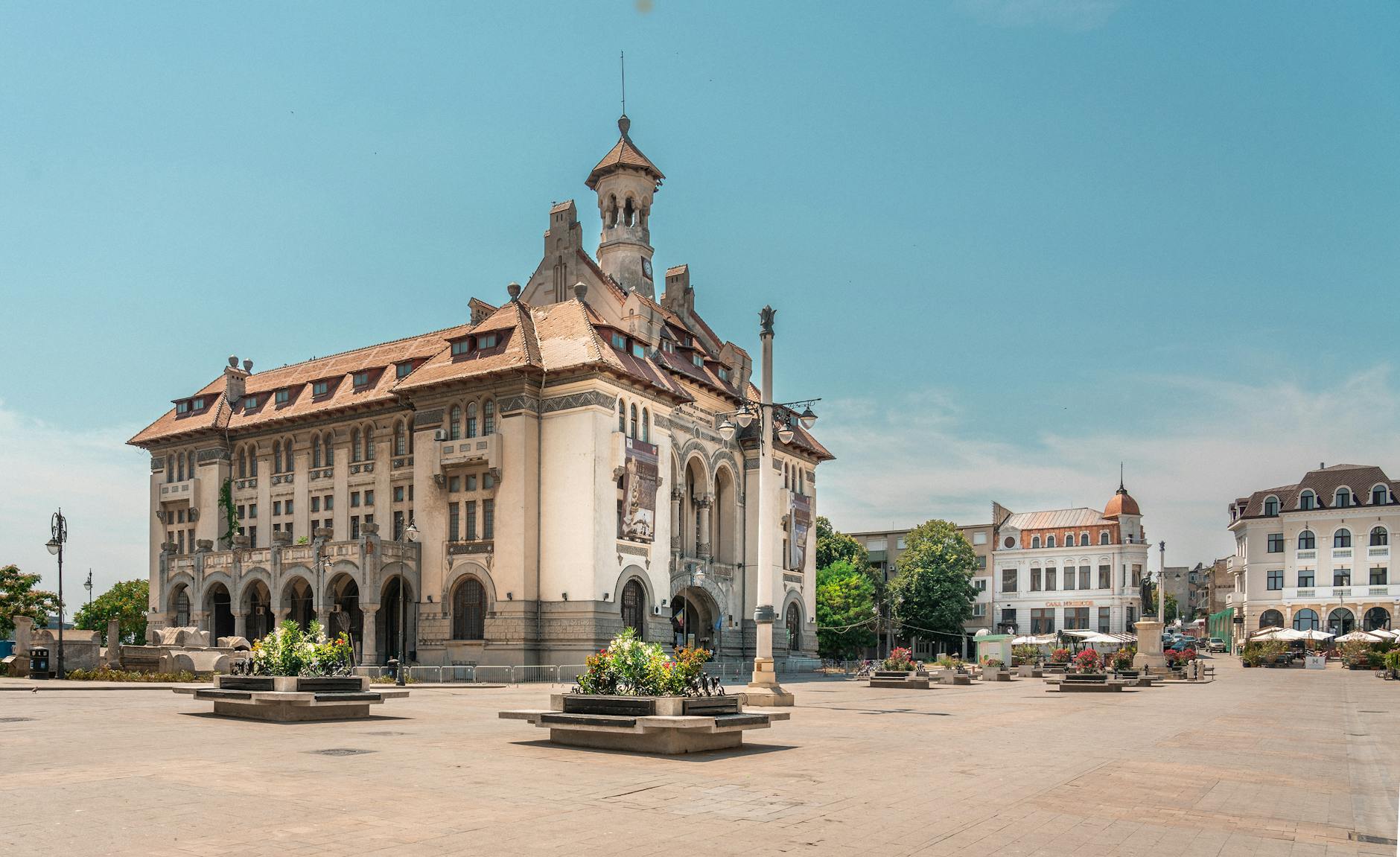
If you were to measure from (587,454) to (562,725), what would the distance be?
3510cm

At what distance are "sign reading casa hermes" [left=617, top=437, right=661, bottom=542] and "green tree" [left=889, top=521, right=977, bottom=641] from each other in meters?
40.9

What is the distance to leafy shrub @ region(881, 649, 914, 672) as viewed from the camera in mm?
43500

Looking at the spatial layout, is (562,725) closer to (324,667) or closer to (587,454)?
(324,667)

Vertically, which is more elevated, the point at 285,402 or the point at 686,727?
the point at 285,402

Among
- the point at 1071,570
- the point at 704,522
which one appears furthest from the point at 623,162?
the point at 1071,570

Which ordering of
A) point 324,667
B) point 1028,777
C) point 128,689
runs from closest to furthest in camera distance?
point 1028,777, point 324,667, point 128,689

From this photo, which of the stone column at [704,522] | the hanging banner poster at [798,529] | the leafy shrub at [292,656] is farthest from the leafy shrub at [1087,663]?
the leafy shrub at [292,656]

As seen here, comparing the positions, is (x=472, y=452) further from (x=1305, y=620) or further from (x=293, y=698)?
(x=1305, y=620)

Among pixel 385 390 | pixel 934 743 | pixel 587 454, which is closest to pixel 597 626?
pixel 587 454

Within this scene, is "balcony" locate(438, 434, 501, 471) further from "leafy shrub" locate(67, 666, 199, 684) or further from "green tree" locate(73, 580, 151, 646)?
"green tree" locate(73, 580, 151, 646)

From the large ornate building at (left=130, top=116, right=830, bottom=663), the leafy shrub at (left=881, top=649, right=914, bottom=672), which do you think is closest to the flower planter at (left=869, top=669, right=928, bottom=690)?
the leafy shrub at (left=881, top=649, right=914, bottom=672)

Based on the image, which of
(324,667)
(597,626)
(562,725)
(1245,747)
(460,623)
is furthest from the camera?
(460,623)

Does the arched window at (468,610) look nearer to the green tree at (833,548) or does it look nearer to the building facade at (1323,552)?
the green tree at (833,548)

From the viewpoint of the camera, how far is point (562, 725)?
15.9 meters
